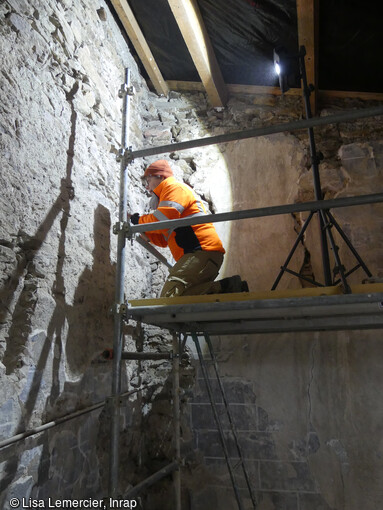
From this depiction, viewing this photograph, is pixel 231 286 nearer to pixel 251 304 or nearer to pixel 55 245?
pixel 251 304

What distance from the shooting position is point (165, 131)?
12.7 feet

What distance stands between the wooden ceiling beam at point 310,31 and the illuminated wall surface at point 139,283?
48 cm

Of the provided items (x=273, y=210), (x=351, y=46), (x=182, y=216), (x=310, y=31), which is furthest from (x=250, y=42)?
(x=273, y=210)

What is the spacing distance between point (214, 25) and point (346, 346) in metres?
2.92

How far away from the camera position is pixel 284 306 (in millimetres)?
1821

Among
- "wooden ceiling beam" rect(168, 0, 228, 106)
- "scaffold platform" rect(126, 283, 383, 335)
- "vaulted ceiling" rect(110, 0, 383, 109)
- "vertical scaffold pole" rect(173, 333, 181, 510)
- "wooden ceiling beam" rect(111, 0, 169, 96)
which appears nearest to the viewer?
"scaffold platform" rect(126, 283, 383, 335)

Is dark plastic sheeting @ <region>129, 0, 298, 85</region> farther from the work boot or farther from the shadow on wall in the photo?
the work boot

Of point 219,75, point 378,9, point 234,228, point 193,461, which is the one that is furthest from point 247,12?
point 193,461

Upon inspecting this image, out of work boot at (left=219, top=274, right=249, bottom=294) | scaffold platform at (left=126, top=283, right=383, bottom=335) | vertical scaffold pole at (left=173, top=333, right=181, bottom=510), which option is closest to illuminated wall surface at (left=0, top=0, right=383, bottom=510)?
vertical scaffold pole at (left=173, top=333, right=181, bottom=510)

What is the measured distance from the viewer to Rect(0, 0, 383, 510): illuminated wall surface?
78.8 inches

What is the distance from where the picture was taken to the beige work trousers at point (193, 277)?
7.77 feet

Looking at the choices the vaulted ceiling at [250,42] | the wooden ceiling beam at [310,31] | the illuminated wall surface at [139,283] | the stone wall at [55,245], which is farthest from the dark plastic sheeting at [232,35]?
the stone wall at [55,245]

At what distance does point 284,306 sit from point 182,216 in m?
0.98

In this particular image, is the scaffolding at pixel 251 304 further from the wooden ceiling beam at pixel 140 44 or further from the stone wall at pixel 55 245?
the wooden ceiling beam at pixel 140 44
